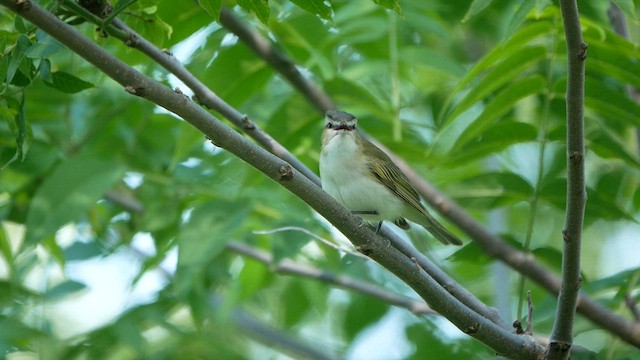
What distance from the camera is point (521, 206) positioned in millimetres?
7879

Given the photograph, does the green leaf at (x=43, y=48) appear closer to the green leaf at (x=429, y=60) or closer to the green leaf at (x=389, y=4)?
the green leaf at (x=389, y=4)

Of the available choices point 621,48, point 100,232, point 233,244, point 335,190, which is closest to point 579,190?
point 621,48

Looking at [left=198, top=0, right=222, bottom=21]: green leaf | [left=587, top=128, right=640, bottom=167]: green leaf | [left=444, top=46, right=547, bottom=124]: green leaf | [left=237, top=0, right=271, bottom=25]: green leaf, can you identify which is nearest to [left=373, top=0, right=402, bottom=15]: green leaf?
[left=237, top=0, right=271, bottom=25]: green leaf

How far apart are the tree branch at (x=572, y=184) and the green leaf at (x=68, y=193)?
2543 millimetres

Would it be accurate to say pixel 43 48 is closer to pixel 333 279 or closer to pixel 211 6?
pixel 211 6

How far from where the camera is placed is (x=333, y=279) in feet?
17.3

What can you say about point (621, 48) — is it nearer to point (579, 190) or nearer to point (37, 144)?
point (579, 190)

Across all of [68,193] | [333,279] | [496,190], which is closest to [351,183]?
[333,279]

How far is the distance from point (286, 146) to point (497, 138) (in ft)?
4.26

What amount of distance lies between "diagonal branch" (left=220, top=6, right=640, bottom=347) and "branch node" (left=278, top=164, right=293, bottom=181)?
1919 millimetres

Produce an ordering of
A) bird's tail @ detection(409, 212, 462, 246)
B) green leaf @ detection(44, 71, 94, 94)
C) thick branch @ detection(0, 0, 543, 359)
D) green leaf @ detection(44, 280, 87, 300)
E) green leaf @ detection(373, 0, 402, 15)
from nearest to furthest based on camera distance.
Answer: thick branch @ detection(0, 0, 543, 359)
green leaf @ detection(373, 0, 402, 15)
green leaf @ detection(44, 71, 94, 94)
bird's tail @ detection(409, 212, 462, 246)
green leaf @ detection(44, 280, 87, 300)

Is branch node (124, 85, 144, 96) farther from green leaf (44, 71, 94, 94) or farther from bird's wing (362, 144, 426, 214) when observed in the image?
bird's wing (362, 144, 426, 214)

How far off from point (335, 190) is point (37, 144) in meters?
1.88

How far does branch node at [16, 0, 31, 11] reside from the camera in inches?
102
